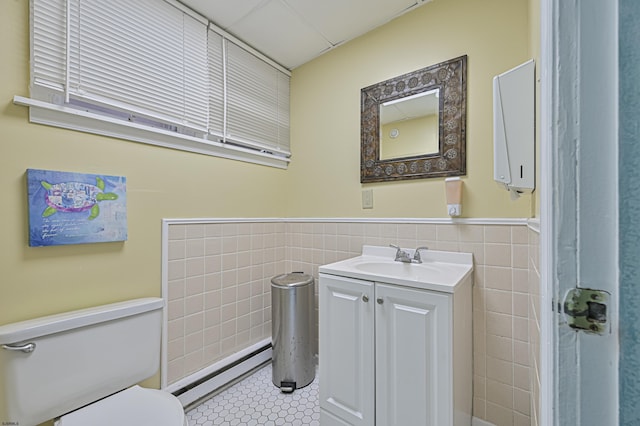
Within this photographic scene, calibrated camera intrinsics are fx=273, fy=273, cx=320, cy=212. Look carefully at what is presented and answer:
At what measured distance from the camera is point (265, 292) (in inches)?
82.1

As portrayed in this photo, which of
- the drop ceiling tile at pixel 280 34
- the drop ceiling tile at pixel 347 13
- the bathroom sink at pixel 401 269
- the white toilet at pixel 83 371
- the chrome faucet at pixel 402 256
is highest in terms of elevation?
the drop ceiling tile at pixel 347 13

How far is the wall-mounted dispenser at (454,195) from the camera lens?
4.76 feet

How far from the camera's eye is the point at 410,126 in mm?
1683

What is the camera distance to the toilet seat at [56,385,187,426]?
1.01 m

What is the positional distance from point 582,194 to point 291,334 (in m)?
1.75

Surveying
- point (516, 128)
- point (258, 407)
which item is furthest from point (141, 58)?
point (258, 407)

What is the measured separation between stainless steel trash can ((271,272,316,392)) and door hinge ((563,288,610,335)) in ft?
5.14

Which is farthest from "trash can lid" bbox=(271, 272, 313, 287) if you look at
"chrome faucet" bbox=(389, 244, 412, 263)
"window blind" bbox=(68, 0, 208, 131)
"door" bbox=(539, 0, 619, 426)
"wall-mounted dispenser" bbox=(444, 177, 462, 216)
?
"door" bbox=(539, 0, 619, 426)

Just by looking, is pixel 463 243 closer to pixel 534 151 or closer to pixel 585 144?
pixel 534 151

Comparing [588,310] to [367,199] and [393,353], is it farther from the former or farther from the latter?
[367,199]

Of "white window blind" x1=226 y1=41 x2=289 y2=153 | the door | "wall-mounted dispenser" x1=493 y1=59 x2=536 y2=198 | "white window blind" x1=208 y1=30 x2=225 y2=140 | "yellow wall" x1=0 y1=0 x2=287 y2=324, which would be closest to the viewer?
the door

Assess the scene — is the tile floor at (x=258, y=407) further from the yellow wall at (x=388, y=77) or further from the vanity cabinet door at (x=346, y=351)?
the yellow wall at (x=388, y=77)

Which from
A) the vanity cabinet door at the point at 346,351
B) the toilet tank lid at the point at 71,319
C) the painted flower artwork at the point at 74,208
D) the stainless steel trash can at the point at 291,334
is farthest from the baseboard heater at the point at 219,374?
the painted flower artwork at the point at 74,208

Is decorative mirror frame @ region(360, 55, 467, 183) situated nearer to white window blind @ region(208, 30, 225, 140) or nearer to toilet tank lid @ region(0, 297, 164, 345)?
white window blind @ region(208, 30, 225, 140)
